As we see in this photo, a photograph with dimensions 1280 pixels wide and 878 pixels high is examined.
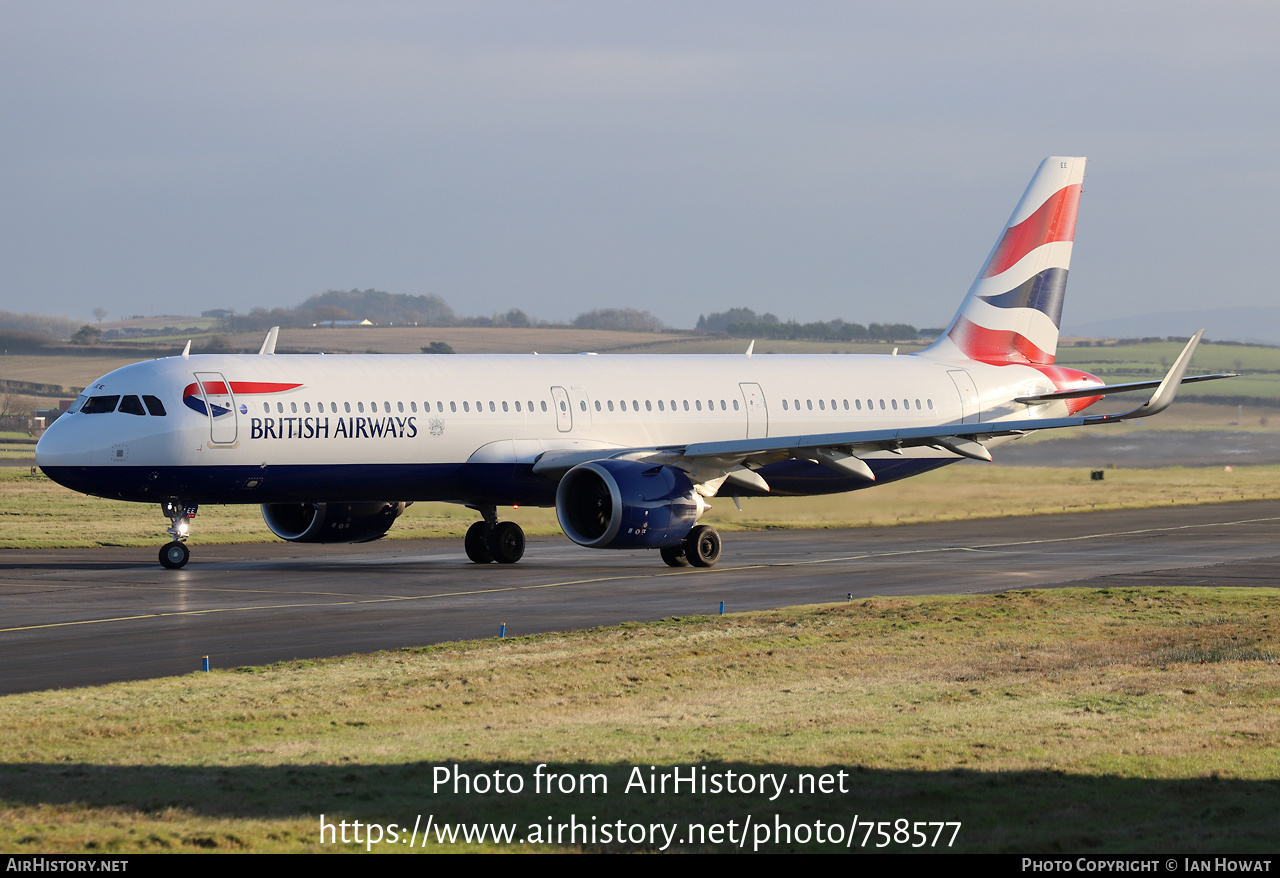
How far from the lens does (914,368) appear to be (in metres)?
39.0

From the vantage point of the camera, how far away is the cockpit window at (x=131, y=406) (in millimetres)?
29109

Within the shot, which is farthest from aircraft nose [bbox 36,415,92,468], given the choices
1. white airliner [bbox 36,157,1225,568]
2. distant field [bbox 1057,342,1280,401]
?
distant field [bbox 1057,342,1280,401]

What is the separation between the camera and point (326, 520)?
34.2m

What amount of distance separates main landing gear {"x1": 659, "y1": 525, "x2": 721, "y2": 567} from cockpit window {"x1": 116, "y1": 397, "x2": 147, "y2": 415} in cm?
1093

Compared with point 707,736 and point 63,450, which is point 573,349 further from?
point 707,736

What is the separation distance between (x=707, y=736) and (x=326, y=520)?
73.6 ft

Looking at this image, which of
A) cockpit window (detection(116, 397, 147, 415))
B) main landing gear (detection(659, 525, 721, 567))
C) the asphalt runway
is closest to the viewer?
the asphalt runway

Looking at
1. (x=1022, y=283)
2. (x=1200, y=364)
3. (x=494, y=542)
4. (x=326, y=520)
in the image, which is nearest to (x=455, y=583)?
(x=494, y=542)

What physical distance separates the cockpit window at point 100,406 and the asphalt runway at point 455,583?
10.6 feet

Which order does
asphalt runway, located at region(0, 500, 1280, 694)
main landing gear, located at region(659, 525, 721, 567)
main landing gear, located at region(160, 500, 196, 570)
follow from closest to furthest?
asphalt runway, located at region(0, 500, 1280, 694) → main landing gear, located at region(160, 500, 196, 570) → main landing gear, located at region(659, 525, 721, 567)

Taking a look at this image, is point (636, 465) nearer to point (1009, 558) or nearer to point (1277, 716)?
point (1009, 558)

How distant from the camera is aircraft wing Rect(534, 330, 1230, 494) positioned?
3120cm

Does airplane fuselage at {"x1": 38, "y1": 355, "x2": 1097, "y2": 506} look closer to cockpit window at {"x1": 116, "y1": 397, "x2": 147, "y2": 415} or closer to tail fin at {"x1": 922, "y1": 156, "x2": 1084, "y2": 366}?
cockpit window at {"x1": 116, "y1": 397, "x2": 147, "y2": 415}

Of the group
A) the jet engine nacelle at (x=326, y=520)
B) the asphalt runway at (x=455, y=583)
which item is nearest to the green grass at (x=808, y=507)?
the asphalt runway at (x=455, y=583)
